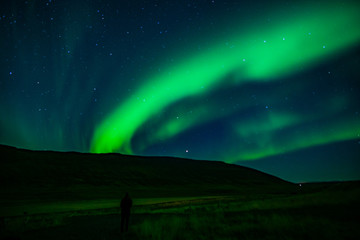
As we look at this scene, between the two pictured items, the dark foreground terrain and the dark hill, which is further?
the dark hill

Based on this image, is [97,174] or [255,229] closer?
[255,229]

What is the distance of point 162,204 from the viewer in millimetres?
31453

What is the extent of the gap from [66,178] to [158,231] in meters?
94.8

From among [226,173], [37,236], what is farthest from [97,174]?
[37,236]

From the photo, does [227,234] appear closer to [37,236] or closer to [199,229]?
[199,229]

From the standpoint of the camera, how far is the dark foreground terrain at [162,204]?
34.1 feet

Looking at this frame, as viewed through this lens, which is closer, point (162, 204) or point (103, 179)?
point (162, 204)

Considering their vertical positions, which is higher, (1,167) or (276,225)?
(1,167)

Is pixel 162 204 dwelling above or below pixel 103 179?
below

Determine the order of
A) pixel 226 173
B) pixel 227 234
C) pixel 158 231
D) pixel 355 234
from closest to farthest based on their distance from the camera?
pixel 355 234
pixel 227 234
pixel 158 231
pixel 226 173

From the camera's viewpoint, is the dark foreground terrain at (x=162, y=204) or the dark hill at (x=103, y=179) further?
the dark hill at (x=103, y=179)

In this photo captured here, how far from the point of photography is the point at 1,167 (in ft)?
322

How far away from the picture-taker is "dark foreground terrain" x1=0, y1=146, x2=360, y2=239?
10.4 meters

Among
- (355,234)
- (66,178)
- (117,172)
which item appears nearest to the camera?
(355,234)
